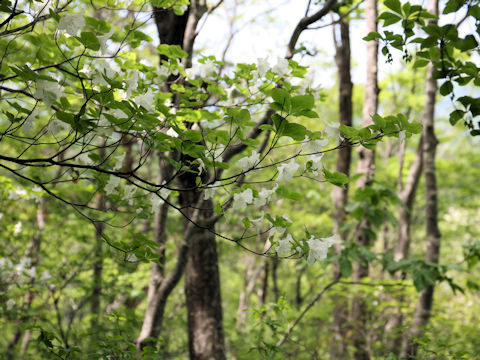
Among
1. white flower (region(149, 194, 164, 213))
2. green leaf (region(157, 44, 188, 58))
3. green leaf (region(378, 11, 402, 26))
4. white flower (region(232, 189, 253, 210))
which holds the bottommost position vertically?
white flower (region(232, 189, 253, 210))

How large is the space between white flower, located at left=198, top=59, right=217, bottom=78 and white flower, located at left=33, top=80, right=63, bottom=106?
3.65 feet

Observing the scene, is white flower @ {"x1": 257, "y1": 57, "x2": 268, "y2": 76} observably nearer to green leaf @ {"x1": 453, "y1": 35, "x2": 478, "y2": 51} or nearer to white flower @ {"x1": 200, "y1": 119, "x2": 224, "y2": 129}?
white flower @ {"x1": 200, "y1": 119, "x2": 224, "y2": 129}

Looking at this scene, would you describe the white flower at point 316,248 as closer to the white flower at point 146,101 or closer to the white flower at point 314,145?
the white flower at point 314,145

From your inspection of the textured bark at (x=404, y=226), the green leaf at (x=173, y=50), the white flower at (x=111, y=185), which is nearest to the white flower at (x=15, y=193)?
the white flower at (x=111, y=185)

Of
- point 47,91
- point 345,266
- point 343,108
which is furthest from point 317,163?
point 343,108

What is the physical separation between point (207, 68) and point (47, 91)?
3.75 feet

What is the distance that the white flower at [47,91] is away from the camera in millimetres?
1168

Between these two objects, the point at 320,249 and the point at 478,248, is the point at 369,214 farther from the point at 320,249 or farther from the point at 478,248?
the point at 320,249

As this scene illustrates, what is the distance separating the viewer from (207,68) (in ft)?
7.17

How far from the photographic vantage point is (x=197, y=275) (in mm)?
Result: 3320

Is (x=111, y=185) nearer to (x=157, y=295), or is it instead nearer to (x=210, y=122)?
(x=210, y=122)

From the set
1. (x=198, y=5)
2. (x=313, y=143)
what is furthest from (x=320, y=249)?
(x=198, y=5)

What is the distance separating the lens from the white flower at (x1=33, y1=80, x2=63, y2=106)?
1.17 metres

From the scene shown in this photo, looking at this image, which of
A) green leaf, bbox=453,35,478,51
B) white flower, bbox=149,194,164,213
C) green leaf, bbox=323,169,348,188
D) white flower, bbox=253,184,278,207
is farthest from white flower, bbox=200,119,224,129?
green leaf, bbox=453,35,478,51
